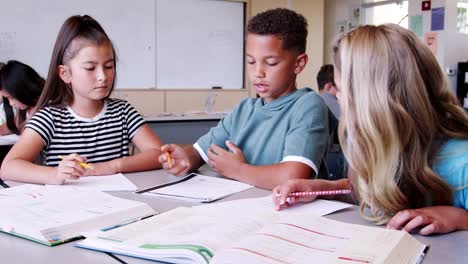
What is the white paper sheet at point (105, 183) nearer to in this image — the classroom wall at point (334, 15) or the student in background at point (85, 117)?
the student in background at point (85, 117)

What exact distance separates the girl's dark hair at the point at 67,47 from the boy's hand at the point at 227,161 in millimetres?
564

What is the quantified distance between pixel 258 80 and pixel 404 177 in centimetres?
67

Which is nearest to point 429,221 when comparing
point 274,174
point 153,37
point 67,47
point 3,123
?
point 274,174

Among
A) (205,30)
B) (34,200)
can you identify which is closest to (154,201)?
(34,200)

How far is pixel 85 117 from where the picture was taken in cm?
170

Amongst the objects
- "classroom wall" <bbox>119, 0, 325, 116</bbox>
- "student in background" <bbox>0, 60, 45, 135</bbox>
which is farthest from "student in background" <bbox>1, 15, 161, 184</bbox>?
"classroom wall" <bbox>119, 0, 325, 116</bbox>

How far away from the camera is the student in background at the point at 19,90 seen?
2.92m

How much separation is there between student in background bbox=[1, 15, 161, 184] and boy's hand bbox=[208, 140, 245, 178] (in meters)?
0.26

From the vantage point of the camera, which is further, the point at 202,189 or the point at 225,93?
the point at 225,93

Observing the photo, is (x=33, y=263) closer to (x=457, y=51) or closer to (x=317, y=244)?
(x=317, y=244)

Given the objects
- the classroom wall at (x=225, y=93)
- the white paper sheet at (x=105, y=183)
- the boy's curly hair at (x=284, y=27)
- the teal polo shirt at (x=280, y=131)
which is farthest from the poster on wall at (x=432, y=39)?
the white paper sheet at (x=105, y=183)

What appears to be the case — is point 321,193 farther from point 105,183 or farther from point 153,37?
point 153,37

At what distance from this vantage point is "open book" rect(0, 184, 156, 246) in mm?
863

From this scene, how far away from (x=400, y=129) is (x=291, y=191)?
0.91ft
